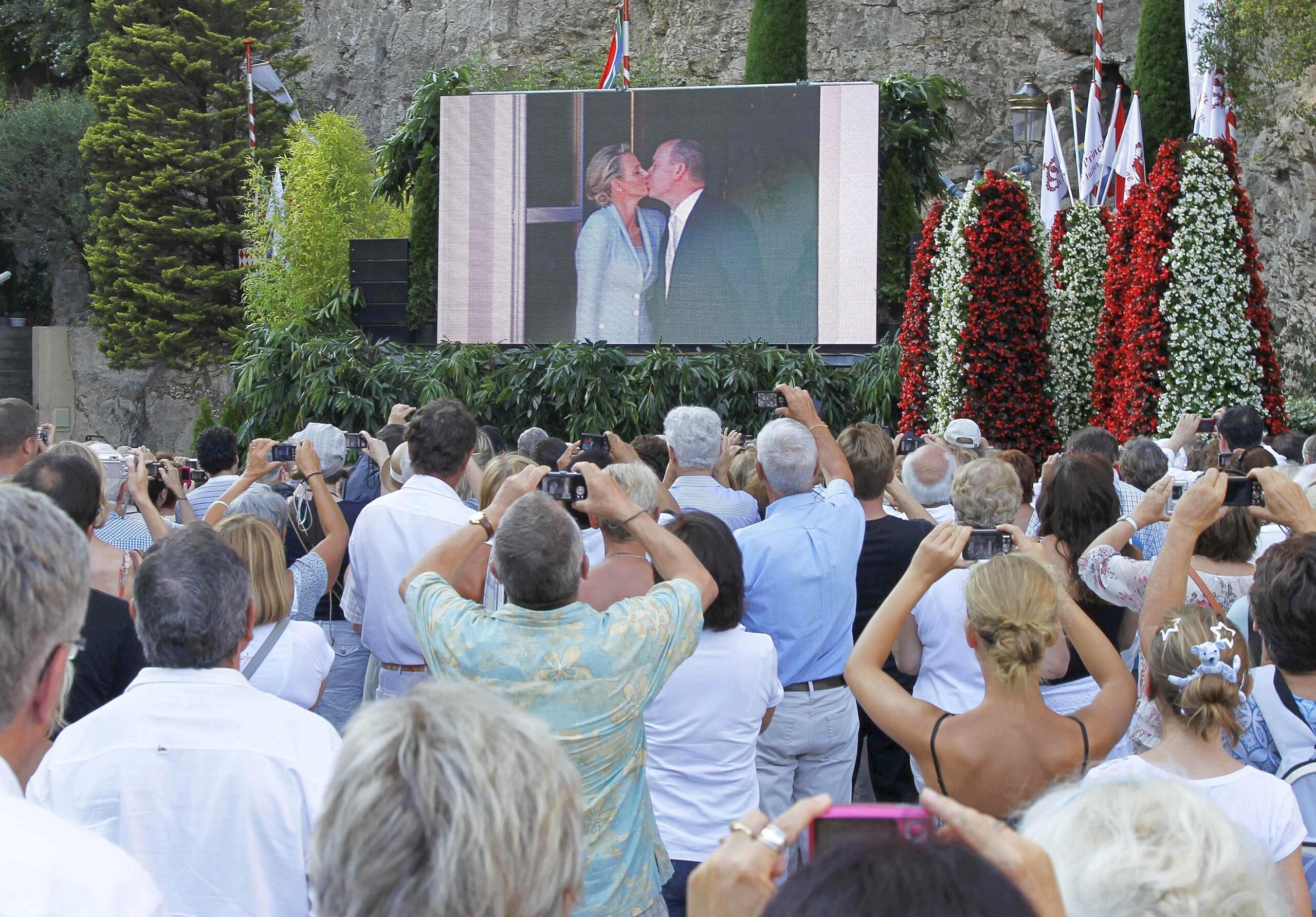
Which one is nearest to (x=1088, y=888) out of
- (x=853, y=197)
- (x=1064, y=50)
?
(x=853, y=197)

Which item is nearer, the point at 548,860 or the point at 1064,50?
the point at 548,860

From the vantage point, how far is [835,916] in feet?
3.67

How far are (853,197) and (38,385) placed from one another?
21.1 metres

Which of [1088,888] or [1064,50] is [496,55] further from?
[1088,888]

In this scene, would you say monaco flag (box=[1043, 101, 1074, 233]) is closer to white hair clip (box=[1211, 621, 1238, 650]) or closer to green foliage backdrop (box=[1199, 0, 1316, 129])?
green foliage backdrop (box=[1199, 0, 1316, 129])

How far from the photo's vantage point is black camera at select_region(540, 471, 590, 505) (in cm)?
325

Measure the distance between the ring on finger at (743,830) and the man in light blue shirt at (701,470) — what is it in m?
3.60

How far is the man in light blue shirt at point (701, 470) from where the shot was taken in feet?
16.8

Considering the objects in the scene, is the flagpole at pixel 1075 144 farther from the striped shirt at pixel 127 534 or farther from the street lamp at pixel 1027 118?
the striped shirt at pixel 127 534

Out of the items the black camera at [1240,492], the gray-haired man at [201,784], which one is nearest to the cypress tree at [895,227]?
the black camera at [1240,492]

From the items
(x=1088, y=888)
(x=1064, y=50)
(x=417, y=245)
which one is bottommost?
(x=1088, y=888)

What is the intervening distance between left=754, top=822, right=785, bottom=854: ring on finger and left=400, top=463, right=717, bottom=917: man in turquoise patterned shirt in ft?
4.22

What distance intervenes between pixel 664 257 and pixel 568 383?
7.94 ft

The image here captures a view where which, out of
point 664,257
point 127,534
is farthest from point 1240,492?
point 664,257
